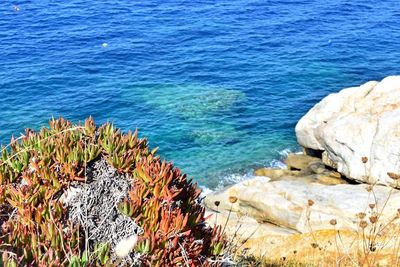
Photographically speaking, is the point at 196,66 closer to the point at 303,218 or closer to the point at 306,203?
the point at 306,203

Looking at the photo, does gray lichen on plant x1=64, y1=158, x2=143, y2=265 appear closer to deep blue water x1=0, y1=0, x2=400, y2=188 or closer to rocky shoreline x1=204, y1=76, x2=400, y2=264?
rocky shoreline x1=204, y1=76, x2=400, y2=264

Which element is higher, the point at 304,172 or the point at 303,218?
the point at 303,218

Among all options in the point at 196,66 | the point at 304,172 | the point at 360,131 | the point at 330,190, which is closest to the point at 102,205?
the point at 330,190

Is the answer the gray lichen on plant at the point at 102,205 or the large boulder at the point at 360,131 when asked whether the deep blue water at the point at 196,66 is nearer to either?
the large boulder at the point at 360,131

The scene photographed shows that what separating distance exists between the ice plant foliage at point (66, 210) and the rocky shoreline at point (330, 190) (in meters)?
4.05

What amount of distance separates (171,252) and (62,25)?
55837mm

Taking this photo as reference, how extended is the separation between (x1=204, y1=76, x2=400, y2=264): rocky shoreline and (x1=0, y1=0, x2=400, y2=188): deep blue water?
196 inches

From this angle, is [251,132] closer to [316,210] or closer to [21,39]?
[316,210]

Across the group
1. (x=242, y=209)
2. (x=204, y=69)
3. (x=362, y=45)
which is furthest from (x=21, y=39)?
(x=242, y=209)

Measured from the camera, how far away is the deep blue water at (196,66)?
3644 cm

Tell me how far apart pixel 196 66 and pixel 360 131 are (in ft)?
80.9

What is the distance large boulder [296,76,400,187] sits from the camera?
23.8 metres

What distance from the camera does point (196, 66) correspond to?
47938mm

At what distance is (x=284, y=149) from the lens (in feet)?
113
